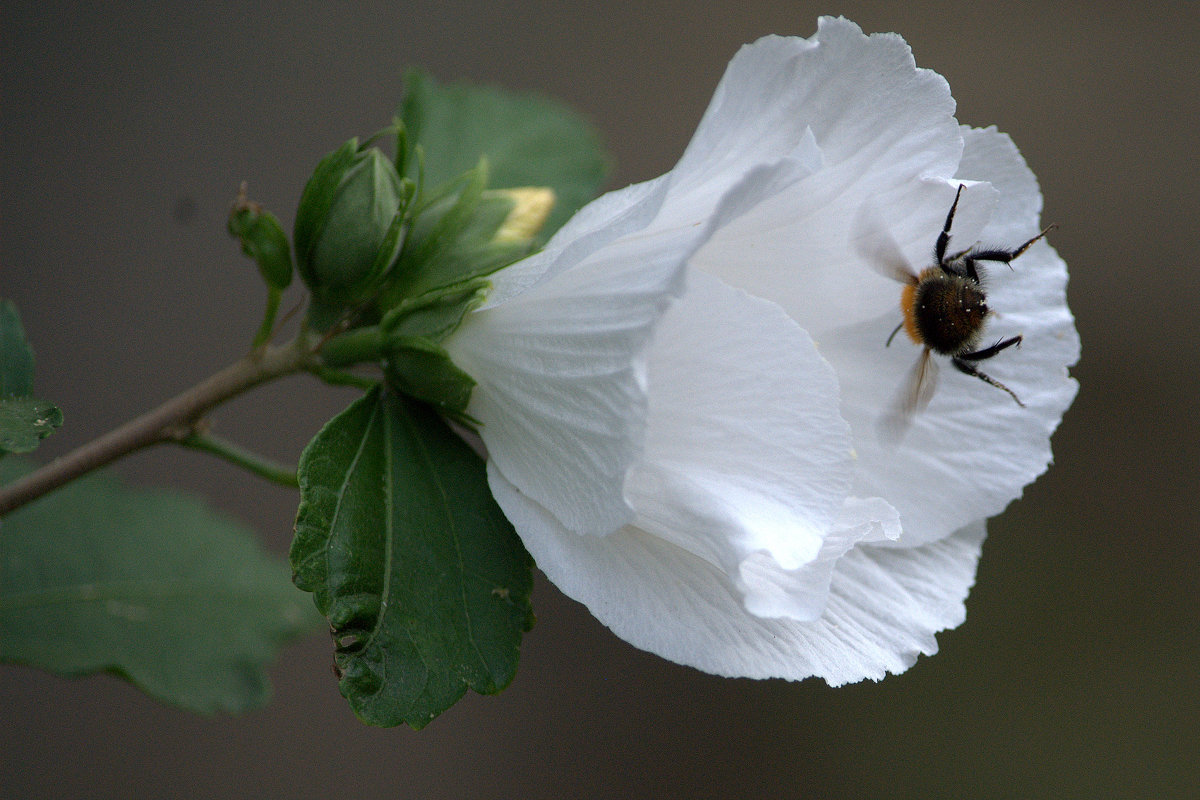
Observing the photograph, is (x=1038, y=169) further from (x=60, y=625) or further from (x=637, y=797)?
(x=60, y=625)

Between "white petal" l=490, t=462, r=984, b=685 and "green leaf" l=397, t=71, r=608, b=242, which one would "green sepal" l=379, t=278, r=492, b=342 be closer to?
"white petal" l=490, t=462, r=984, b=685

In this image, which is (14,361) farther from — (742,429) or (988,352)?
(988,352)

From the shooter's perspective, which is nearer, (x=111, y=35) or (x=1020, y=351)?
(x=1020, y=351)

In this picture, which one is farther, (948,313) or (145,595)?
(145,595)

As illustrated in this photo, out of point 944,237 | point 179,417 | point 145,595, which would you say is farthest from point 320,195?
point 145,595

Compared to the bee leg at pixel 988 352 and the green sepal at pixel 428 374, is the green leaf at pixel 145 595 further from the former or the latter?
the bee leg at pixel 988 352

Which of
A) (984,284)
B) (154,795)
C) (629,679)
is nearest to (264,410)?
(154,795)
